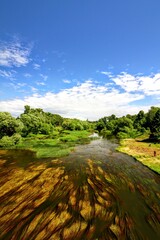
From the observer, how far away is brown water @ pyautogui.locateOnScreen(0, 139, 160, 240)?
36.3 feet

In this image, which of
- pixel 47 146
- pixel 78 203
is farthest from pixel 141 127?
pixel 78 203

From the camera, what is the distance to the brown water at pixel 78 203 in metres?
11.1

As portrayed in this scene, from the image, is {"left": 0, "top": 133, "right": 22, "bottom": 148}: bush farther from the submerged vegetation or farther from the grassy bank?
the grassy bank

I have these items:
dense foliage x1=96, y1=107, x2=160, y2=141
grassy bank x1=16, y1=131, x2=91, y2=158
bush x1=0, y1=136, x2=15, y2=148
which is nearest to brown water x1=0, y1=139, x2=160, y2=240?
grassy bank x1=16, y1=131, x2=91, y2=158

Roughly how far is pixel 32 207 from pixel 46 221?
2493mm

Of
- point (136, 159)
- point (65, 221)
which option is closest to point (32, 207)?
point (65, 221)

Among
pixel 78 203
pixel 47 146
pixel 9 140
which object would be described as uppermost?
pixel 9 140

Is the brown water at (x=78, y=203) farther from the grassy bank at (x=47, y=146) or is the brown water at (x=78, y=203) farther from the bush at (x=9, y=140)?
the bush at (x=9, y=140)

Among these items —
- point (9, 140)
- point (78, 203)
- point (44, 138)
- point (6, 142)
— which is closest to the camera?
point (78, 203)

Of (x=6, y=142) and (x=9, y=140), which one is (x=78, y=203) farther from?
(x=9, y=140)

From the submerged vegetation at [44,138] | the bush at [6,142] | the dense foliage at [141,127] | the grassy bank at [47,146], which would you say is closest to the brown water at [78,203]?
the submerged vegetation at [44,138]

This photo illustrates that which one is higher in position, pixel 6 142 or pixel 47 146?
pixel 6 142

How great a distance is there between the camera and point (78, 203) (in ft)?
48.6

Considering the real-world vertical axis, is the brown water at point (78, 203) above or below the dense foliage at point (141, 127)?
below
